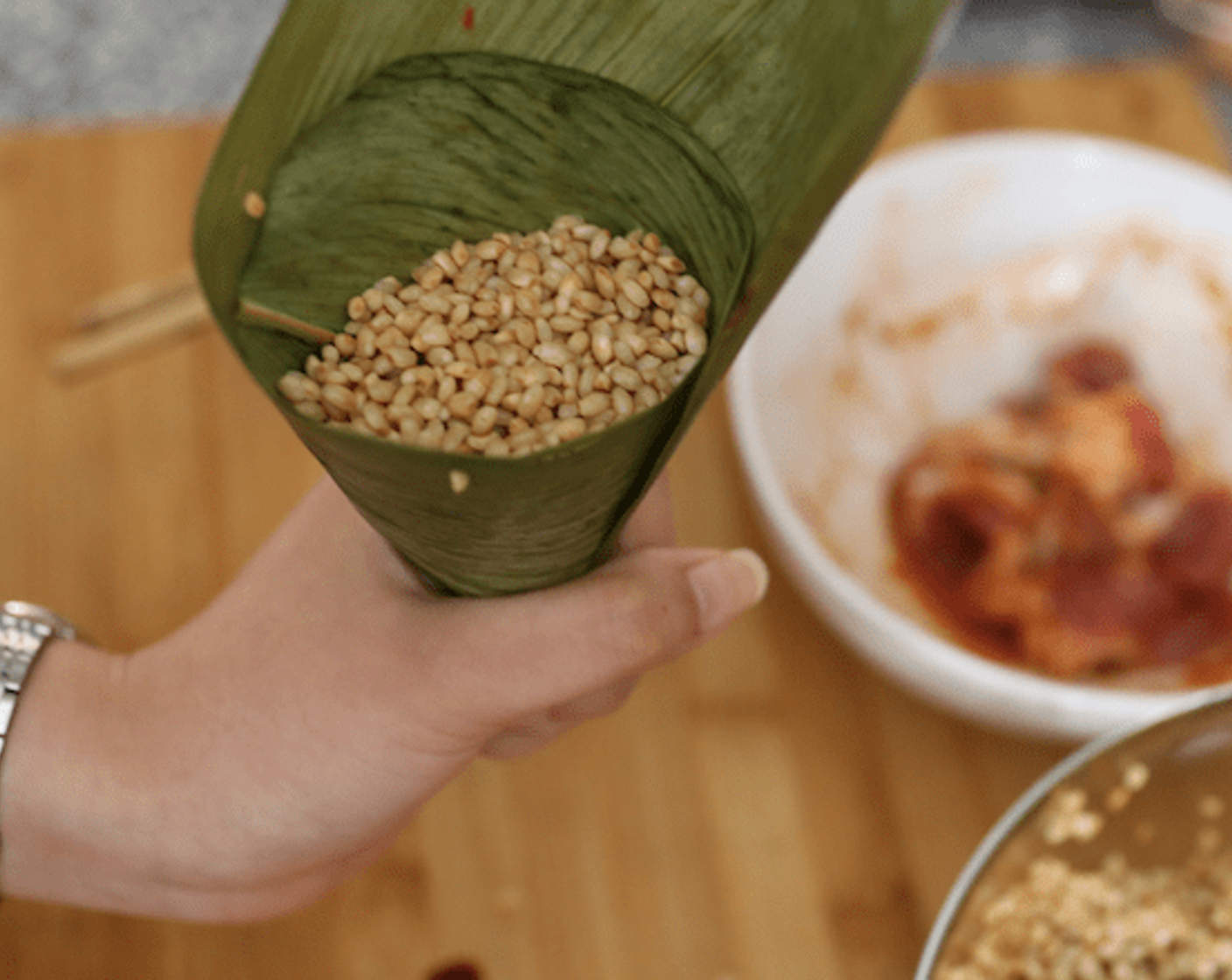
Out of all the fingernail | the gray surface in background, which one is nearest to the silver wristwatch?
the fingernail

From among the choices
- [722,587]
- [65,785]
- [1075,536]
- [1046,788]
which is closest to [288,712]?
[65,785]

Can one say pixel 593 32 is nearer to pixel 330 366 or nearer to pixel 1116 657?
pixel 330 366

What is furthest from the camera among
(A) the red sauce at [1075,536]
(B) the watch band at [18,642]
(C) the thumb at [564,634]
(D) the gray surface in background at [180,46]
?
(D) the gray surface in background at [180,46]

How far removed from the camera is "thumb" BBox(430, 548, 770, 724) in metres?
0.59

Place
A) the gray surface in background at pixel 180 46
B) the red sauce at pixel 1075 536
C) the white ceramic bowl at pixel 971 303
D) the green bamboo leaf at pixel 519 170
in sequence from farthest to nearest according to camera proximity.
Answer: the gray surface in background at pixel 180 46 < the white ceramic bowl at pixel 971 303 < the red sauce at pixel 1075 536 < the green bamboo leaf at pixel 519 170

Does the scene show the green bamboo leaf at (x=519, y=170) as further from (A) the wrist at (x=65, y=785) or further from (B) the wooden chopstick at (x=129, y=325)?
(B) the wooden chopstick at (x=129, y=325)

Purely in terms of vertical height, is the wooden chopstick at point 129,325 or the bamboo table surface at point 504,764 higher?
the wooden chopstick at point 129,325

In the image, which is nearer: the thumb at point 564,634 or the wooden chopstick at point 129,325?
the thumb at point 564,634

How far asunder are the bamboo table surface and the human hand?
7 centimetres

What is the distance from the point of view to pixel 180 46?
6.21 ft

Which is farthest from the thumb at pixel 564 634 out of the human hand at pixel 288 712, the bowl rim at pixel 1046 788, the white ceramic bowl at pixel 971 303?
the white ceramic bowl at pixel 971 303

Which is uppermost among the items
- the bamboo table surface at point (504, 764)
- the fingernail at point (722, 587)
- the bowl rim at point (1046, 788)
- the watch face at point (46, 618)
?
the fingernail at point (722, 587)

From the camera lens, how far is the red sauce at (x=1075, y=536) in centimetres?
86

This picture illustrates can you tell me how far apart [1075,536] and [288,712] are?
64cm
